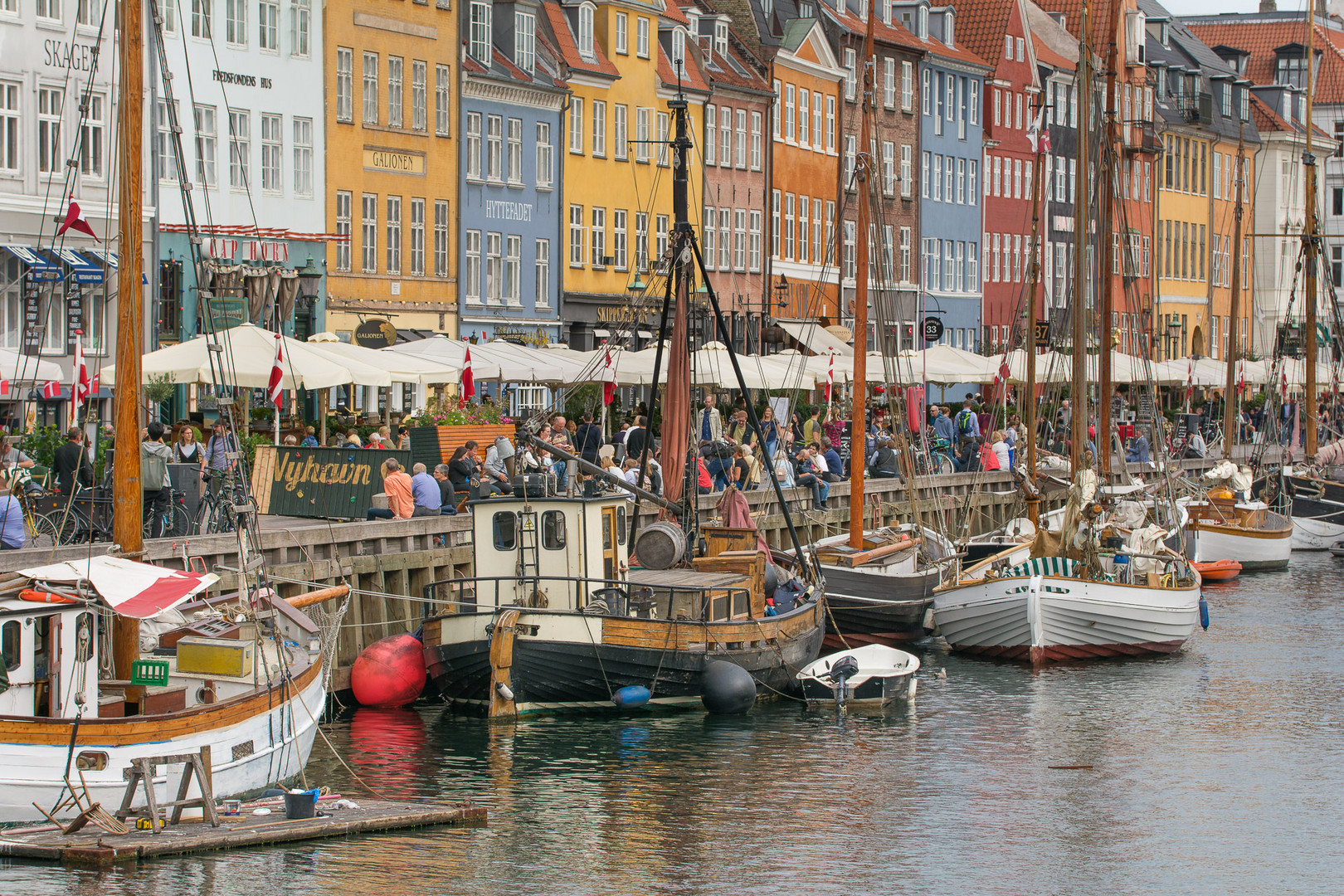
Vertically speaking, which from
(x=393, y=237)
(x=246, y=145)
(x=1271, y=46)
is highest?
(x=1271, y=46)

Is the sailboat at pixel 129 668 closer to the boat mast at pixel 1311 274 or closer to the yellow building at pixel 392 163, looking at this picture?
the yellow building at pixel 392 163

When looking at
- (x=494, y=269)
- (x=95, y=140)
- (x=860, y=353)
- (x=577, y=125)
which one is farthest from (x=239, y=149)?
(x=860, y=353)

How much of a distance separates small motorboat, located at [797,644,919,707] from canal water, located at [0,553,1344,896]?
498 millimetres

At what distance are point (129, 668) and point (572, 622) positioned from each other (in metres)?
7.74

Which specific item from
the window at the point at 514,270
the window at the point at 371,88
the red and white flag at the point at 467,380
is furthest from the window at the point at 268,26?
the red and white flag at the point at 467,380

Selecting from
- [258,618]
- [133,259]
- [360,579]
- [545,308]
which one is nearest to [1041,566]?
[360,579]

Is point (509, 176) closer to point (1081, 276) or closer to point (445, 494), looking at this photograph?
point (1081, 276)

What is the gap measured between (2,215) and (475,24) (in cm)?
1851

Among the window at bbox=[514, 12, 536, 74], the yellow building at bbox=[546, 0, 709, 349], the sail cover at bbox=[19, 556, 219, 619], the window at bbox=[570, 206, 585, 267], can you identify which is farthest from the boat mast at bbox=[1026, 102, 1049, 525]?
the sail cover at bbox=[19, 556, 219, 619]

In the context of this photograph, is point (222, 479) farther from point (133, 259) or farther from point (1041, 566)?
point (1041, 566)

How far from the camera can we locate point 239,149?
5262cm

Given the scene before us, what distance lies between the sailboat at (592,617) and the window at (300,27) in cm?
2577

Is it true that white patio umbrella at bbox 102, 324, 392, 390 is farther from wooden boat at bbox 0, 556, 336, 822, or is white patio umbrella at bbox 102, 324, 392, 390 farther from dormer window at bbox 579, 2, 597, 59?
dormer window at bbox 579, 2, 597, 59

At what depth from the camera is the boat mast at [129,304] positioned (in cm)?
2117
